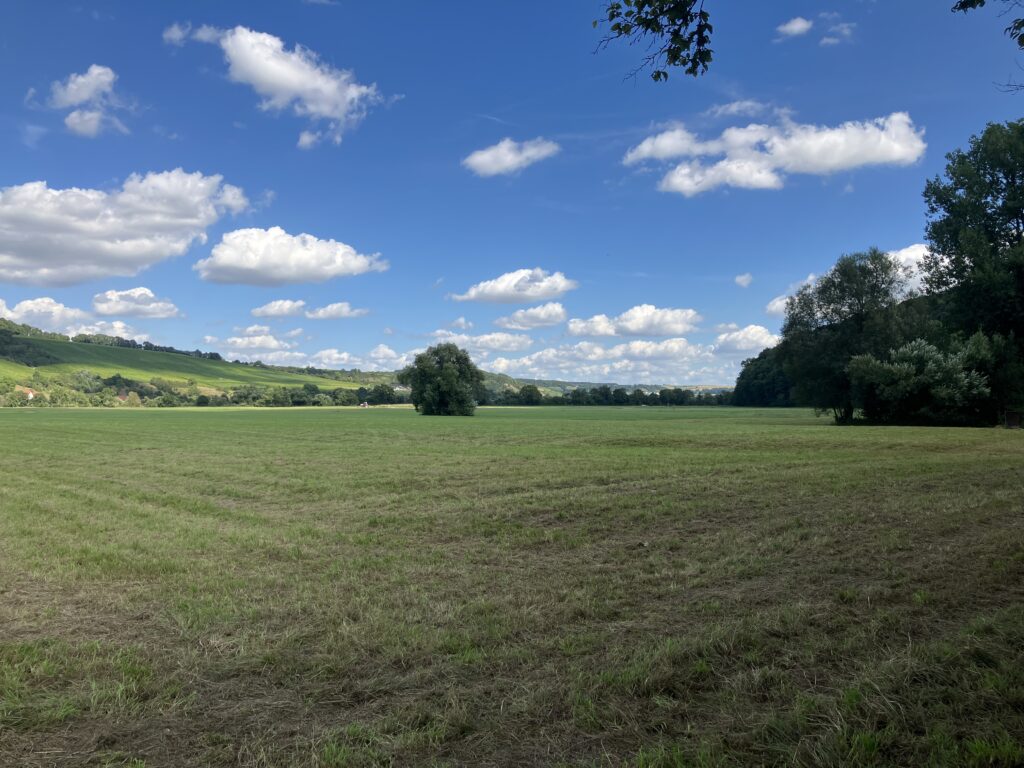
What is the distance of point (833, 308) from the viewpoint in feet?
179

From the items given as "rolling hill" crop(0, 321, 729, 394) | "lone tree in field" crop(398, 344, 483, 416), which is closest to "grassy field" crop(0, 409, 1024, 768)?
"lone tree in field" crop(398, 344, 483, 416)

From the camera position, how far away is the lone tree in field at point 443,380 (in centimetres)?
9694

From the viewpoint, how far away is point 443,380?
3797 inches

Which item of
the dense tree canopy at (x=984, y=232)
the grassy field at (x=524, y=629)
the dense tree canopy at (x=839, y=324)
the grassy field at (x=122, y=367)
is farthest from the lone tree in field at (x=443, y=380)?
the grassy field at (x=122, y=367)

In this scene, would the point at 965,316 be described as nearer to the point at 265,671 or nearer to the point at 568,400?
the point at 265,671

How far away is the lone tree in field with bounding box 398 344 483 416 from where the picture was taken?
96.9 m

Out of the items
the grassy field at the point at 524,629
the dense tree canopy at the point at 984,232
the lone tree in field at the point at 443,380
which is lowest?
the grassy field at the point at 524,629

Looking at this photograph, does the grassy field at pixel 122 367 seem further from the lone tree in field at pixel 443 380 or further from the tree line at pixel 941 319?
the tree line at pixel 941 319

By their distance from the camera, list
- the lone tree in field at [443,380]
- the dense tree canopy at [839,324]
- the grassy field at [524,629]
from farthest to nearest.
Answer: the lone tree in field at [443,380] < the dense tree canopy at [839,324] < the grassy field at [524,629]

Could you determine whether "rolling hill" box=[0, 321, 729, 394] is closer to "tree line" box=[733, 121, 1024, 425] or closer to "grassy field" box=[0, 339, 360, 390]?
"grassy field" box=[0, 339, 360, 390]

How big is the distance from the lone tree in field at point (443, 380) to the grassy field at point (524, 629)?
8142 cm

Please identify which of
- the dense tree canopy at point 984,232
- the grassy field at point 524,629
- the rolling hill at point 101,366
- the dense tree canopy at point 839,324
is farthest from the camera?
the rolling hill at point 101,366

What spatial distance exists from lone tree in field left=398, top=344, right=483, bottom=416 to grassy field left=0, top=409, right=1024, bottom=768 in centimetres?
8142

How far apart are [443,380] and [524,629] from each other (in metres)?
90.6
